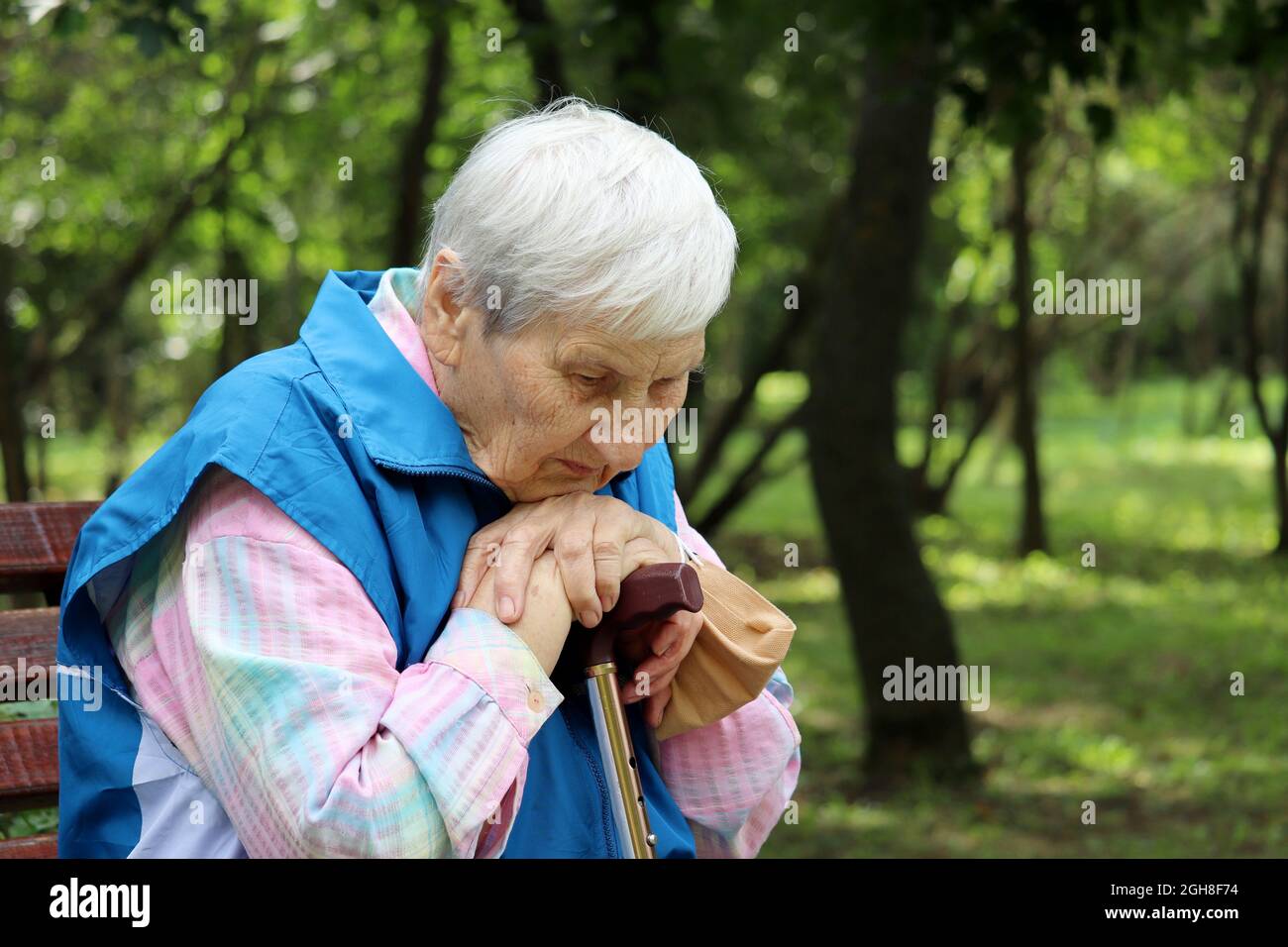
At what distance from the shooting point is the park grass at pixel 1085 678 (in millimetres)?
6805

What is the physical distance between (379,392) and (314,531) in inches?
10.5

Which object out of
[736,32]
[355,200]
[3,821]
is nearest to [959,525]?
[355,200]

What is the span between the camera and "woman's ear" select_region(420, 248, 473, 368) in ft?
6.54

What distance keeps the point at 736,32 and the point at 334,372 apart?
25.7 ft

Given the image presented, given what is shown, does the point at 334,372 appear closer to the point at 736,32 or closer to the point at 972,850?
the point at 972,850

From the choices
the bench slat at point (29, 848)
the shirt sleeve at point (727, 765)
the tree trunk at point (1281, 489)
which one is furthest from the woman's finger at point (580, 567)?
the tree trunk at point (1281, 489)

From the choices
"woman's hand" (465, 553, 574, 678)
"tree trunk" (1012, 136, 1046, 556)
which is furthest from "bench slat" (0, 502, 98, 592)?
"tree trunk" (1012, 136, 1046, 556)

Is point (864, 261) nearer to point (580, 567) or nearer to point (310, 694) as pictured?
point (580, 567)

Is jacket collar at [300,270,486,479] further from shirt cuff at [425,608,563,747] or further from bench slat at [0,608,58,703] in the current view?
bench slat at [0,608,58,703]

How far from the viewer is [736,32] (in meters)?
9.29

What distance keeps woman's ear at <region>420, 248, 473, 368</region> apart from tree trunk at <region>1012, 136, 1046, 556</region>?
1144cm

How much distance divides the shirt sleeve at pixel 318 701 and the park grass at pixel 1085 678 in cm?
492

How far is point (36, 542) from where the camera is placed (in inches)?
97.0
